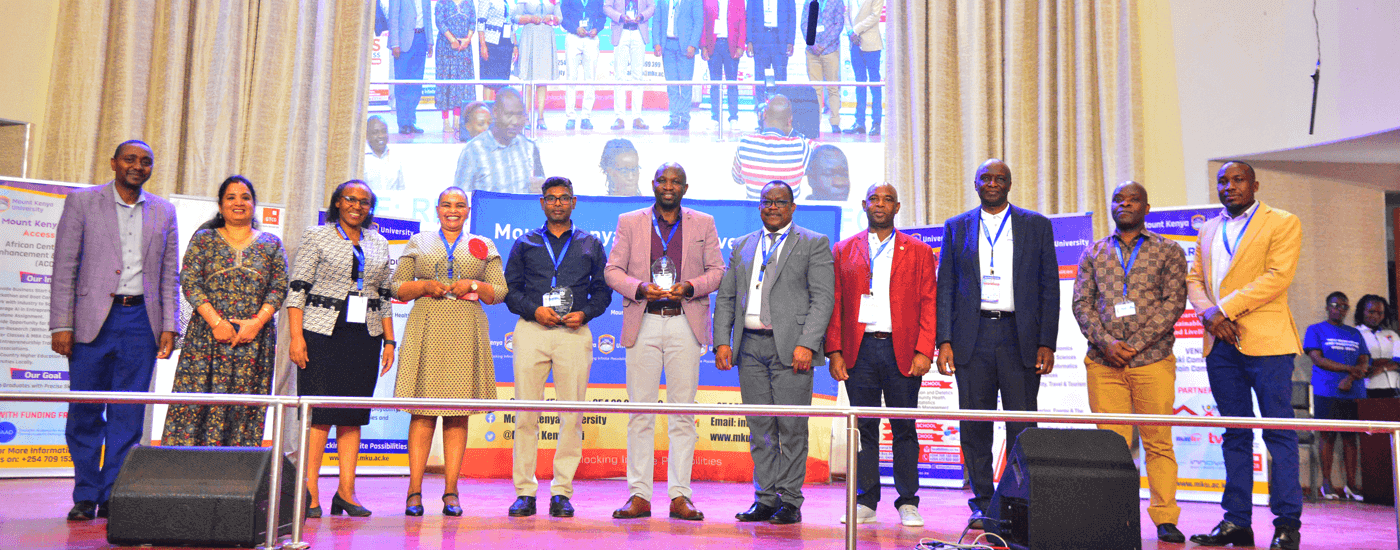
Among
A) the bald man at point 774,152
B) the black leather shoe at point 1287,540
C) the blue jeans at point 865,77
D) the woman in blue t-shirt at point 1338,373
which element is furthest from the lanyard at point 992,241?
the woman in blue t-shirt at point 1338,373

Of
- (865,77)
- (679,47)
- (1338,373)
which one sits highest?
(679,47)

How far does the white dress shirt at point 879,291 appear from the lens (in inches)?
169

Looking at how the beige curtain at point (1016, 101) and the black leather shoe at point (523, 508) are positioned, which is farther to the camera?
the beige curtain at point (1016, 101)

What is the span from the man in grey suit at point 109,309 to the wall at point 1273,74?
6.15 m

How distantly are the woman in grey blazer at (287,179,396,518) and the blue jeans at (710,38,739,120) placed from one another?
357cm

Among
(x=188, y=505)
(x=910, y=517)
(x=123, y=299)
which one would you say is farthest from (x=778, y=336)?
(x=123, y=299)

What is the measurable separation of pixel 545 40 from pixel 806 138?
214 centimetres

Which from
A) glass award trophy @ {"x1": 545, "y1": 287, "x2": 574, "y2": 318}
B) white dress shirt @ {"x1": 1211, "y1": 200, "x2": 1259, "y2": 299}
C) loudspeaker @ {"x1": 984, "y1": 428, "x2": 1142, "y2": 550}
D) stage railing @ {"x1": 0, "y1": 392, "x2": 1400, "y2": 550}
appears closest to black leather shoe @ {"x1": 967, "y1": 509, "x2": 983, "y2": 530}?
loudspeaker @ {"x1": 984, "y1": 428, "x2": 1142, "y2": 550}

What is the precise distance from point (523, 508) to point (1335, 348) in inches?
212

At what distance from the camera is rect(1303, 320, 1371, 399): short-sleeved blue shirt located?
6336mm

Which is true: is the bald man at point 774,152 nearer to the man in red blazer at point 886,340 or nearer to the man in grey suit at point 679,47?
the man in grey suit at point 679,47

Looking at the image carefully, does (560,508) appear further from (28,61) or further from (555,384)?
(28,61)

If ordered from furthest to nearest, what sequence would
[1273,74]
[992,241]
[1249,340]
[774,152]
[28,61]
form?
[774,152] < [28,61] < [1273,74] < [992,241] < [1249,340]

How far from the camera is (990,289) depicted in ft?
13.8
